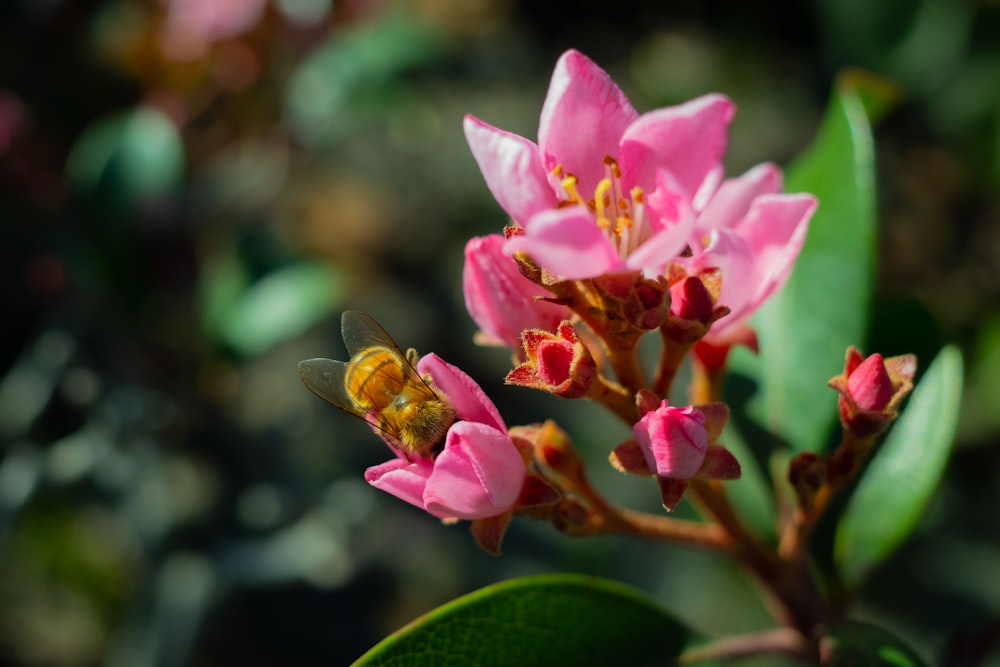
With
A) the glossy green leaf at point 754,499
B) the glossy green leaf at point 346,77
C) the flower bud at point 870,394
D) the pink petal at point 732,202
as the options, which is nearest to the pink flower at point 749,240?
the pink petal at point 732,202

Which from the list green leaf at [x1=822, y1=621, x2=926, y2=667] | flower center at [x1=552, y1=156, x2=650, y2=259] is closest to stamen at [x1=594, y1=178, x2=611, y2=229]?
flower center at [x1=552, y1=156, x2=650, y2=259]

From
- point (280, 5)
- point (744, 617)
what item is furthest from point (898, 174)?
point (280, 5)

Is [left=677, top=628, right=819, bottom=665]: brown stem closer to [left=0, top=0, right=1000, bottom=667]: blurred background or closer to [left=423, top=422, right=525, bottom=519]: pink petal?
[left=0, top=0, right=1000, bottom=667]: blurred background

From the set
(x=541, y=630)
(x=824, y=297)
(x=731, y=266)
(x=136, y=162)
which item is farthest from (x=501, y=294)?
(x=136, y=162)

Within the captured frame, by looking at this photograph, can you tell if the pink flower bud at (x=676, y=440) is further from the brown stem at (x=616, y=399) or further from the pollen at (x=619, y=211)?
the pollen at (x=619, y=211)

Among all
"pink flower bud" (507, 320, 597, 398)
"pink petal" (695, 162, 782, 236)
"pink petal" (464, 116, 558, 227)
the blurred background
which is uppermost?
"pink petal" (464, 116, 558, 227)

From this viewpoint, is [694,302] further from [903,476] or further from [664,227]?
[903,476]
